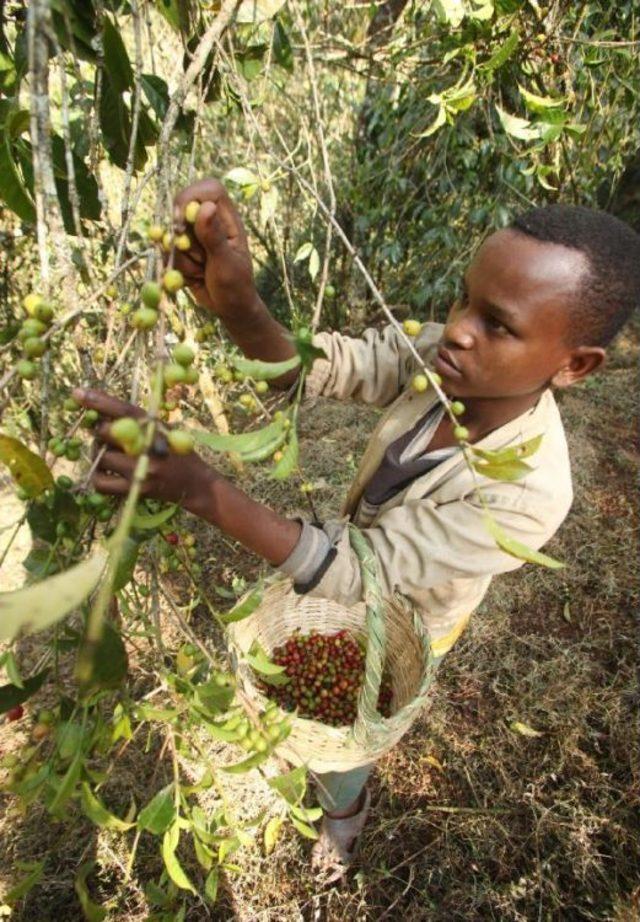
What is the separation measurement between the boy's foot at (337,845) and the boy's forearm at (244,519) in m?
1.06

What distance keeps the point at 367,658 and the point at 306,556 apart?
0.86 feet

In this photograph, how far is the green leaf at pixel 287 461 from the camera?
1.74 ft

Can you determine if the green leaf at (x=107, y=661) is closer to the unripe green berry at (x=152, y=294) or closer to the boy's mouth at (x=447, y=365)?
the unripe green berry at (x=152, y=294)

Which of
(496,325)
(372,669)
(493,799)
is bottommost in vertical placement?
(493,799)

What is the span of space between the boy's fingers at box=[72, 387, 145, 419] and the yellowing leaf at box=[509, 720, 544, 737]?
2.00 m

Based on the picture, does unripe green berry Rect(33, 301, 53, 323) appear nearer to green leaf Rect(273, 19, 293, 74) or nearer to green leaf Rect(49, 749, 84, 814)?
green leaf Rect(49, 749, 84, 814)

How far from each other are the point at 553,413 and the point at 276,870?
153cm

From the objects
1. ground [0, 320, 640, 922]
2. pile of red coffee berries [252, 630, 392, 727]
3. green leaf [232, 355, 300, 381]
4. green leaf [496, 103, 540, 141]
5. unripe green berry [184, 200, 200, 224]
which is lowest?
ground [0, 320, 640, 922]

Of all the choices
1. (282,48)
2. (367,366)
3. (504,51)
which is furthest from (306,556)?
(504,51)

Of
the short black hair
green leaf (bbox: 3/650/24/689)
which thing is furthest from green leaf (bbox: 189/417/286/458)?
the short black hair

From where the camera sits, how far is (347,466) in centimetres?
321

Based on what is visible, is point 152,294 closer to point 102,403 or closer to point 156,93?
point 102,403

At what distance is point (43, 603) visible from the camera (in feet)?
1.18

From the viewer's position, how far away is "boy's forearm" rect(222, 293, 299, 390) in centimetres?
115
